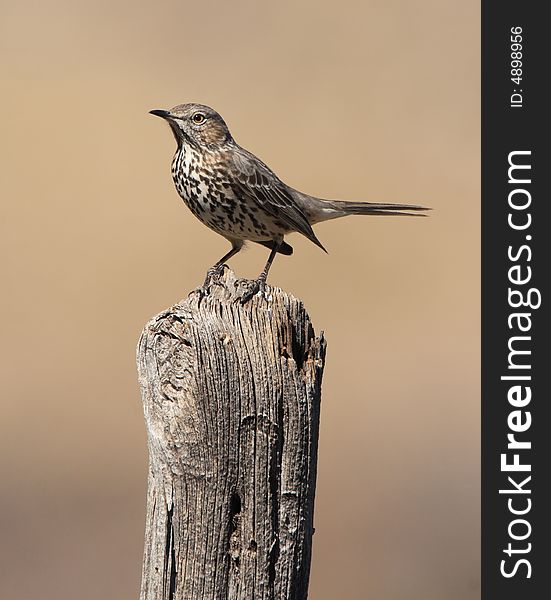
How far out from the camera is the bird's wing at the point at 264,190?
754cm

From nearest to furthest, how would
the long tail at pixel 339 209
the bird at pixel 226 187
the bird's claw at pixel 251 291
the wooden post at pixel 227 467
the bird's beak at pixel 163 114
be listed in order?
the wooden post at pixel 227 467
the bird's claw at pixel 251 291
the bird at pixel 226 187
the bird's beak at pixel 163 114
the long tail at pixel 339 209

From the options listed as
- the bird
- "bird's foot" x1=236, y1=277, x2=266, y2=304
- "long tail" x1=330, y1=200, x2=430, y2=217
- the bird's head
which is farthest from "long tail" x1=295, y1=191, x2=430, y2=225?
"bird's foot" x1=236, y1=277, x2=266, y2=304

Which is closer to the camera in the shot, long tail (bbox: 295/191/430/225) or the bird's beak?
the bird's beak

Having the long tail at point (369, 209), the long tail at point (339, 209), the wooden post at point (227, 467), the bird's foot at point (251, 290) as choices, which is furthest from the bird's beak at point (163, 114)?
the wooden post at point (227, 467)

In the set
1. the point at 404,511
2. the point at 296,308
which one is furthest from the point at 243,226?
the point at 404,511

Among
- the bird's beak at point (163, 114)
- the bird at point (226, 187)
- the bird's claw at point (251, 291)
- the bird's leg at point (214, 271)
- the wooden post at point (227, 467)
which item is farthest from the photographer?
the bird's beak at point (163, 114)

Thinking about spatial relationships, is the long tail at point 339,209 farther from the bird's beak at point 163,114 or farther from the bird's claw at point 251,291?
the bird's claw at point 251,291

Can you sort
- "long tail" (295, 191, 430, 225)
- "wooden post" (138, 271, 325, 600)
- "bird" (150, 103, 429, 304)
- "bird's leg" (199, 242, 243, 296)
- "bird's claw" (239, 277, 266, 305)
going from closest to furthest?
"wooden post" (138, 271, 325, 600) → "bird's claw" (239, 277, 266, 305) → "bird's leg" (199, 242, 243, 296) → "bird" (150, 103, 429, 304) → "long tail" (295, 191, 430, 225)

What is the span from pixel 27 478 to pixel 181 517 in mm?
8404

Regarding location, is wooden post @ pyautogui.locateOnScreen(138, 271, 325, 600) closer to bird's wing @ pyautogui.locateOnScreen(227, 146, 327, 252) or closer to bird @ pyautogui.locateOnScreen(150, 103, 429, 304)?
bird @ pyautogui.locateOnScreen(150, 103, 429, 304)

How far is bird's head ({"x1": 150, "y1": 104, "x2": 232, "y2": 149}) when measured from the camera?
25.2 feet

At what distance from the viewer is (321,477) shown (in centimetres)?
1252

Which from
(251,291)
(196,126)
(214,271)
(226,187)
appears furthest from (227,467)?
(196,126)

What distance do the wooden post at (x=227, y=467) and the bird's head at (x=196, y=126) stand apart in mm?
3504
